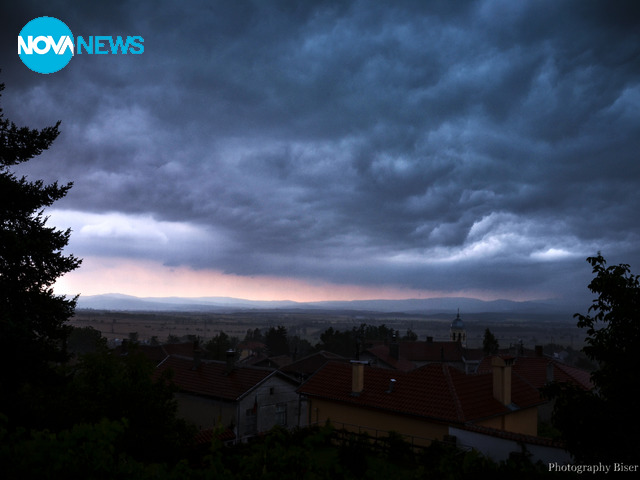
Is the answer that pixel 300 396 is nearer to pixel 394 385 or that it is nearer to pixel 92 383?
pixel 394 385

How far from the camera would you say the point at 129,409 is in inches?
568

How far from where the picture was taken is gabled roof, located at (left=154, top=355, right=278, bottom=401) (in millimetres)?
31625

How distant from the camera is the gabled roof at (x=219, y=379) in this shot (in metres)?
31.6

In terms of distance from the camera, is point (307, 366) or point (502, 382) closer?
point (502, 382)

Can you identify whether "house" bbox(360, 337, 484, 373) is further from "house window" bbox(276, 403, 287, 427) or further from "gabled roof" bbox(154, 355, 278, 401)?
"gabled roof" bbox(154, 355, 278, 401)

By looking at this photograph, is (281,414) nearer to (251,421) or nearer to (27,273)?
(251,421)

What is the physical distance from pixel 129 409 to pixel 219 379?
19758mm

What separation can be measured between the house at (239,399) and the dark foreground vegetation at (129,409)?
8.22 metres

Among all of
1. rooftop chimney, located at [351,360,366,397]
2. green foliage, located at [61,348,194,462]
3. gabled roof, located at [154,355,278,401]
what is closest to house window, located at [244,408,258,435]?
gabled roof, located at [154,355,278,401]

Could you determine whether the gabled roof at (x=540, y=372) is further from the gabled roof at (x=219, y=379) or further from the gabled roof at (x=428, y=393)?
the gabled roof at (x=219, y=379)

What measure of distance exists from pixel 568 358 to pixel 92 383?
139140mm

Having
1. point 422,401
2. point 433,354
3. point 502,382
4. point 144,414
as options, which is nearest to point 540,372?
point 502,382

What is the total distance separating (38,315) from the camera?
1833 cm

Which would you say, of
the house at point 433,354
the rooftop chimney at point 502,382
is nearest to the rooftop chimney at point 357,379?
the rooftop chimney at point 502,382
